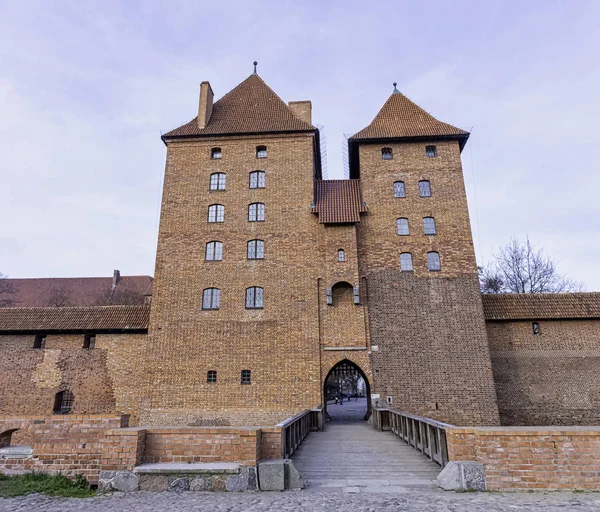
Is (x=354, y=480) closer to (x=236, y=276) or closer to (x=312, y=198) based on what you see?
(x=236, y=276)

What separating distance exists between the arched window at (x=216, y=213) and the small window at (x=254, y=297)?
11.1 ft

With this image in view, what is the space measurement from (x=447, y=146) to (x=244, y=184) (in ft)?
30.4

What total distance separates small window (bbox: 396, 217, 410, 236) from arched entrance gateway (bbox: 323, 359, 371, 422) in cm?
585

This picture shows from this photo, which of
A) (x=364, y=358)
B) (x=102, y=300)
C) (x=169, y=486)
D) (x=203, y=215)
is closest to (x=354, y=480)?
(x=169, y=486)

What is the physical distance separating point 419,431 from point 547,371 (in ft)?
34.9

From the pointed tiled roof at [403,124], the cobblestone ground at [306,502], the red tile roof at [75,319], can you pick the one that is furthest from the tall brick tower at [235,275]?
the cobblestone ground at [306,502]

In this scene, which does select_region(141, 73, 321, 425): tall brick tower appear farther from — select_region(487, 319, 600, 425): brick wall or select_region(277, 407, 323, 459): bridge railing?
select_region(487, 319, 600, 425): brick wall

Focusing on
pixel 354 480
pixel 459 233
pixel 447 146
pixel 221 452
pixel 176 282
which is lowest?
pixel 354 480

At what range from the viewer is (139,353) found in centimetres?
1738

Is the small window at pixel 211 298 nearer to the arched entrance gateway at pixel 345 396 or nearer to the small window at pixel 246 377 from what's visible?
the small window at pixel 246 377

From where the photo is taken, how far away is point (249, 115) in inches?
822

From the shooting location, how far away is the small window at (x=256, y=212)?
60.7ft

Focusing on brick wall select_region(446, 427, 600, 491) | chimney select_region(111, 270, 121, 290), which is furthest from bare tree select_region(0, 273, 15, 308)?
brick wall select_region(446, 427, 600, 491)

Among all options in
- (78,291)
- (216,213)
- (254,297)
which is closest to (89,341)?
(254,297)
